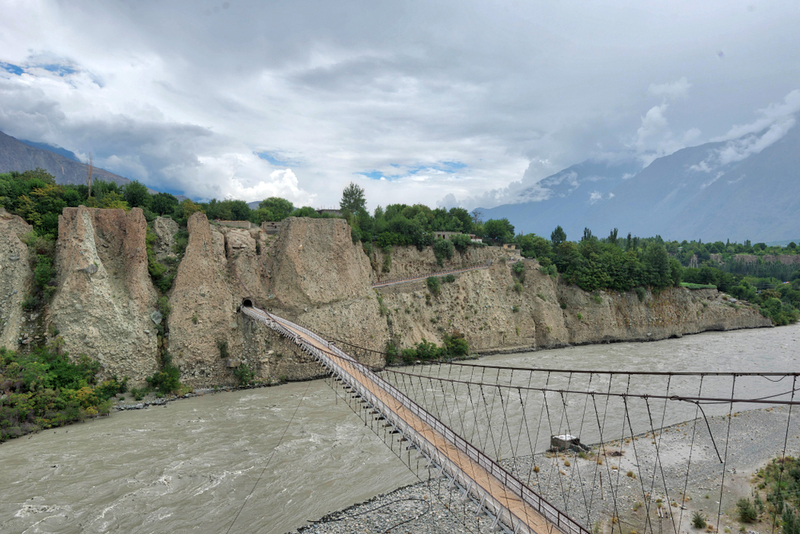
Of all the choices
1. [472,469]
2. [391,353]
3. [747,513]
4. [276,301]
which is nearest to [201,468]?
[472,469]

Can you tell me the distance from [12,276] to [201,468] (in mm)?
16088

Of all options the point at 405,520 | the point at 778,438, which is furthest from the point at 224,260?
the point at 778,438

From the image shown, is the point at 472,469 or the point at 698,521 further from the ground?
the point at 472,469

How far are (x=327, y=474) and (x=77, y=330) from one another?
50.8ft

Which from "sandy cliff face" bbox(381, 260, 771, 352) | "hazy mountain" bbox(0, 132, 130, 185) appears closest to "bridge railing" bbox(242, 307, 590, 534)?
"sandy cliff face" bbox(381, 260, 771, 352)

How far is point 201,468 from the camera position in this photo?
14.6 meters

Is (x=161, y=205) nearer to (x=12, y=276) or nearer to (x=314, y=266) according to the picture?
(x=12, y=276)

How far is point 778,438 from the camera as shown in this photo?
57.5 ft

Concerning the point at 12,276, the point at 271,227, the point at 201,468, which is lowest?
the point at 201,468

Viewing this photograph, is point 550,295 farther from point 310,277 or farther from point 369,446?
point 369,446

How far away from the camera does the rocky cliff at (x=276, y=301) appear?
70.0 feet

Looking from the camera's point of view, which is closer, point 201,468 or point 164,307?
point 201,468

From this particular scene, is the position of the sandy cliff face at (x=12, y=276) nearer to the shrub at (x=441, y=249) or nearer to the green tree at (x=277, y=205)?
the green tree at (x=277, y=205)

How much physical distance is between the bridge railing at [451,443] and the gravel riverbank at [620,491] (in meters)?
0.84
